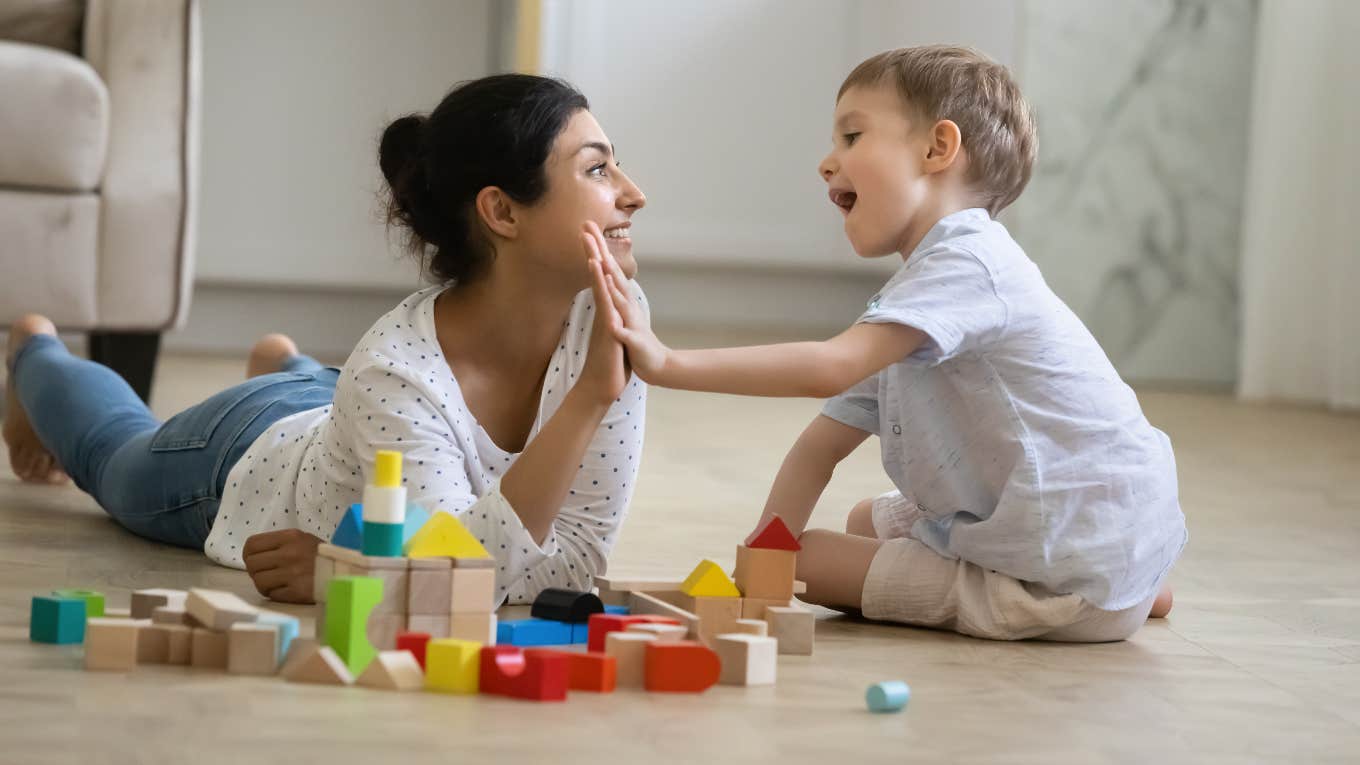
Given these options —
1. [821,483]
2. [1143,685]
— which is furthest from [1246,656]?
[821,483]

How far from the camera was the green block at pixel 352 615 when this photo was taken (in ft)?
3.01

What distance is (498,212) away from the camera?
1.25 meters

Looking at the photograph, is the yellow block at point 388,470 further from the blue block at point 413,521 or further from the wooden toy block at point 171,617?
the wooden toy block at point 171,617

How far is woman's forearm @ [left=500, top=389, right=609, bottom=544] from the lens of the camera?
3.67 ft

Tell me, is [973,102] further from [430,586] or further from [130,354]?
[130,354]

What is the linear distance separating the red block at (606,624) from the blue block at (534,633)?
0.13 ft

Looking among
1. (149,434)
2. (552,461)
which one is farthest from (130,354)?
(552,461)

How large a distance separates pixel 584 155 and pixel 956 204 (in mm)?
290

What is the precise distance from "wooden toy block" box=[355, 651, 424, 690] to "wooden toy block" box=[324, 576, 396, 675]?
0.02 m

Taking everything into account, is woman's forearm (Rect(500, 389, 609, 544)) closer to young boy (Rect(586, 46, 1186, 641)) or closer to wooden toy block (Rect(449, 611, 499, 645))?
young boy (Rect(586, 46, 1186, 641))

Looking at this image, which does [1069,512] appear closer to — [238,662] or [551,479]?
[551,479]

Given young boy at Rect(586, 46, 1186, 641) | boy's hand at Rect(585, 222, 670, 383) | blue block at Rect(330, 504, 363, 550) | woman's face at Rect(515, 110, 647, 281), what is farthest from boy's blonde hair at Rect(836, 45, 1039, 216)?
blue block at Rect(330, 504, 363, 550)

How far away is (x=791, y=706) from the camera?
93cm

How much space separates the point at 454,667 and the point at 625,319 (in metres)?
0.28
